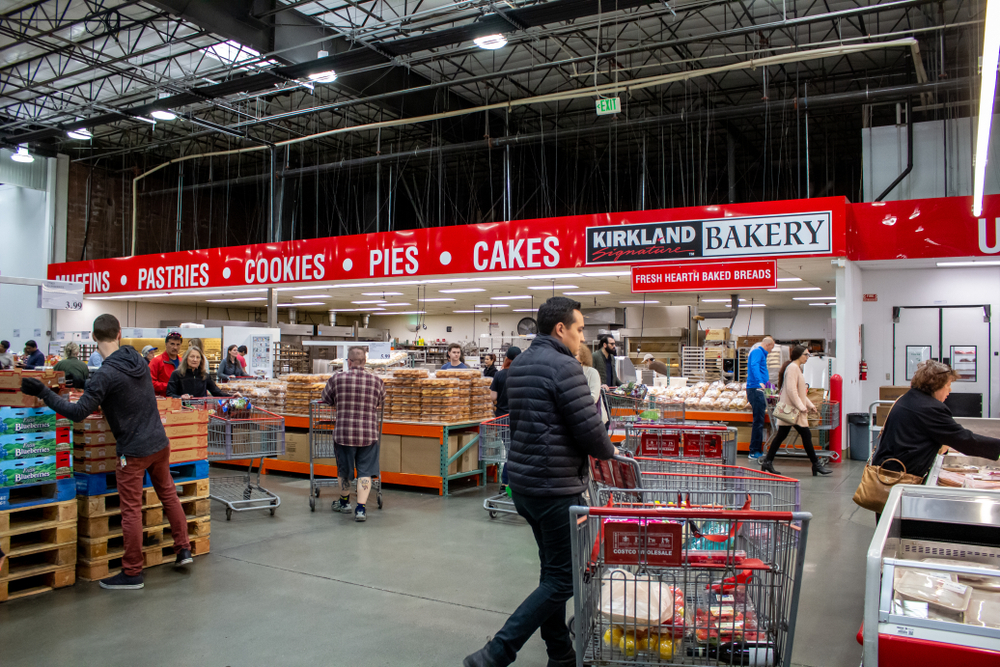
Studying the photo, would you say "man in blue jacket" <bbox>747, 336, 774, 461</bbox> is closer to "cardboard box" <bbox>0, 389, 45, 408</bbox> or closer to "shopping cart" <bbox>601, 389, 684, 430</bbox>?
"shopping cart" <bbox>601, 389, 684, 430</bbox>

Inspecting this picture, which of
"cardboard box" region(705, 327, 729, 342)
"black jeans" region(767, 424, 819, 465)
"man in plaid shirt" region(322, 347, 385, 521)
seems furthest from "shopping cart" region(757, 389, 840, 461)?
"man in plaid shirt" region(322, 347, 385, 521)

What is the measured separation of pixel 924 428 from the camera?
4305 mm

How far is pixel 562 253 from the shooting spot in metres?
11.7

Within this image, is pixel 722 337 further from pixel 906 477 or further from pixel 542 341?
pixel 542 341

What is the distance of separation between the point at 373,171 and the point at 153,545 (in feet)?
64.5

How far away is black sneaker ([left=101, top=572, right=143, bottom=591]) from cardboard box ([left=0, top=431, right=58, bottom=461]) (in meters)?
0.93

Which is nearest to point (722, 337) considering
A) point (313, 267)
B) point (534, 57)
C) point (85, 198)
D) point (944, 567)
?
point (534, 57)

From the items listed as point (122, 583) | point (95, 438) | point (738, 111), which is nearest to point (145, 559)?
point (122, 583)

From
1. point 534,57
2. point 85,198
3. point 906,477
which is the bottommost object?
point 906,477

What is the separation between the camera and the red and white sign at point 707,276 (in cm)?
1009

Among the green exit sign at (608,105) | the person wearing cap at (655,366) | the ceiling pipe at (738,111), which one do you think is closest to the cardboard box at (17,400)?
the green exit sign at (608,105)

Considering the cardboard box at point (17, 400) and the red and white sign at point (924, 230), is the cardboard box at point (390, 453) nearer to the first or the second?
the cardboard box at point (17, 400)
